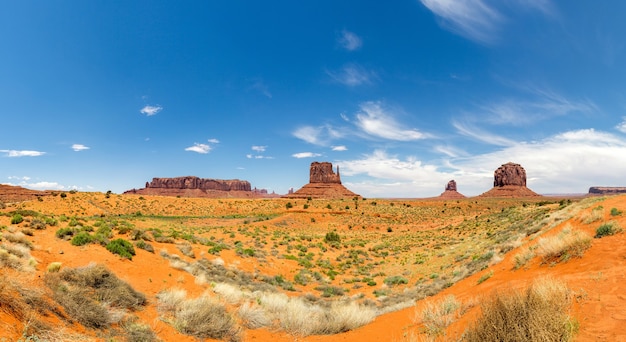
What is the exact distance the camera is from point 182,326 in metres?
8.52

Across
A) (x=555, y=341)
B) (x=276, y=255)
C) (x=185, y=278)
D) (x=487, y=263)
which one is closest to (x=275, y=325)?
(x=185, y=278)

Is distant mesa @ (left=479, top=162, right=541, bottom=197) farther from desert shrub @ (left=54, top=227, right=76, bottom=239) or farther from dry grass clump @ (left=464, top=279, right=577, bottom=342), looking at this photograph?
desert shrub @ (left=54, top=227, right=76, bottom=239)

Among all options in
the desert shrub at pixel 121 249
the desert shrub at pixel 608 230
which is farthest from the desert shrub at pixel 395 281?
the desert shrub at pixel 121 249

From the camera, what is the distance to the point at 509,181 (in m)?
146

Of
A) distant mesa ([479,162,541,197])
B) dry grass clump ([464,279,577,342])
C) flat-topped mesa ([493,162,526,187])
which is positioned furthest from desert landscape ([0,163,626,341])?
flat-topped mesa ([493,162,526,187])

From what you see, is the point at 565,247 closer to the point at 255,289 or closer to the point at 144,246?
the point at 255,289

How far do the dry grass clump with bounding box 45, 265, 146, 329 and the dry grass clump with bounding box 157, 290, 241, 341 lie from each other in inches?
35.1

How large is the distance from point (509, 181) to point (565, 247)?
529 feet

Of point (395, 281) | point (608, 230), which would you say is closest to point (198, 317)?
point (395, 281)

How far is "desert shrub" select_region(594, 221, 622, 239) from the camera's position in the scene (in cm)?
1041

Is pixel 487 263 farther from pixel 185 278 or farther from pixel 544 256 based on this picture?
pixel 185 278

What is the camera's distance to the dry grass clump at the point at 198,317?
8.52 m

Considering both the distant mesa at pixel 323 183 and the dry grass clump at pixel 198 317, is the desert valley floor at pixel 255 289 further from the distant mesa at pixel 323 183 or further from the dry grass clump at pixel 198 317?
the distant mesa at pixel 323 183

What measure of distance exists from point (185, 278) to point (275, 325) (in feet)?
17.7
